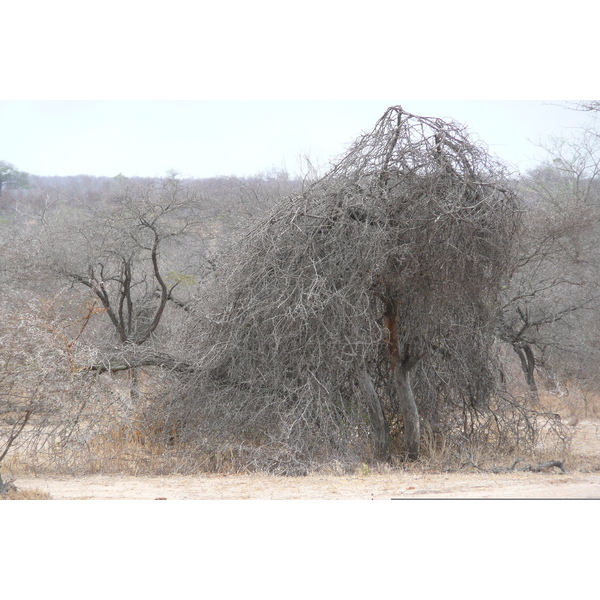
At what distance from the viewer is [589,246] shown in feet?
48.8

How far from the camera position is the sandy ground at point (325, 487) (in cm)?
622

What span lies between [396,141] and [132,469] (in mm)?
5217

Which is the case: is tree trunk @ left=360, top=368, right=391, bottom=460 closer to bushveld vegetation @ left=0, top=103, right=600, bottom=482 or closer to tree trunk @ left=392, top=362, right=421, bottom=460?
bushveld vegetation @ left=0, top=103, right=600, bottom=482

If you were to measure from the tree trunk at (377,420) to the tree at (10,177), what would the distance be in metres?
15.0

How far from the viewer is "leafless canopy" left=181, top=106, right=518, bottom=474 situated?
7793 mm

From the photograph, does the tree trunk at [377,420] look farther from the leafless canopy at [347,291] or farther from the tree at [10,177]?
the tree at [10,177]

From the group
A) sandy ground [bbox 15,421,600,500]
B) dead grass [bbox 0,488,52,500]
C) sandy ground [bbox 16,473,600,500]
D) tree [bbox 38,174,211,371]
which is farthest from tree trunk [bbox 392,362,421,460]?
tree [bbox 38,174,211,371]

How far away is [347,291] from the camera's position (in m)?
8.06

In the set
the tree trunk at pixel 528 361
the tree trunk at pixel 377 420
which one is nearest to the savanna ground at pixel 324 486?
the tree trunk at pixel 377 420

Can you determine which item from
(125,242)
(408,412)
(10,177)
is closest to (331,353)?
(408,412)

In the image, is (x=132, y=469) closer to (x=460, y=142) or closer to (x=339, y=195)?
(x=339, y=195)

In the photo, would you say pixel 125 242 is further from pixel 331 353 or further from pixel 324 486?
pixel 324 486

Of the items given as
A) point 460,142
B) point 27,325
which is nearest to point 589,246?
point 460,142

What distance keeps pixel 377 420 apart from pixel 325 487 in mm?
2517
